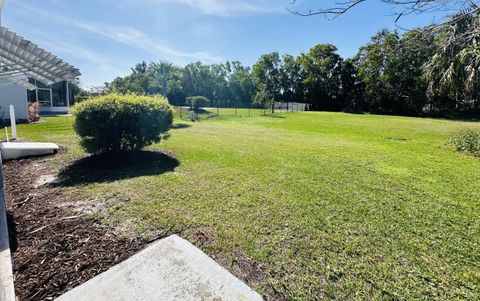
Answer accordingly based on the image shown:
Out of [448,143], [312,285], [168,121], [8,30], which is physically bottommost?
[312,285]

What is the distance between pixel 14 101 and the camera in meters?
14.6

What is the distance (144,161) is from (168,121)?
1357mm

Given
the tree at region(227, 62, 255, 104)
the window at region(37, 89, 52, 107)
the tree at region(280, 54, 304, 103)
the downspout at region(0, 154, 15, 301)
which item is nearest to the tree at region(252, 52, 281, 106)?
the tree at region(280, 54, 304, 103)

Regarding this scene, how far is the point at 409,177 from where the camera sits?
18.1ft

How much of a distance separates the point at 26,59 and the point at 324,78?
4129cm

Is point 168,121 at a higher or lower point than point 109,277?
higher

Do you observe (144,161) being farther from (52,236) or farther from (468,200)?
(468,200)

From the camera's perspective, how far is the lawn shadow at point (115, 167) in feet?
17.1

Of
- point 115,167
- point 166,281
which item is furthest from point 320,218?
point 115,167

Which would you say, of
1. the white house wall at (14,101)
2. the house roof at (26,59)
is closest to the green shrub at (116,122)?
the house roof at (26,59)

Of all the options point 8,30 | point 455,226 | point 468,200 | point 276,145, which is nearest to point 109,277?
point 455,226

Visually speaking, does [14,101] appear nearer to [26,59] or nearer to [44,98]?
[44,98]

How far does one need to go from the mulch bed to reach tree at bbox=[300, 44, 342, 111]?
41833 millimetres

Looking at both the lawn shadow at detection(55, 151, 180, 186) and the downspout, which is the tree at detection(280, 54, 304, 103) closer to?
the lawn shadow at detection(55, 151, 180, 186)
